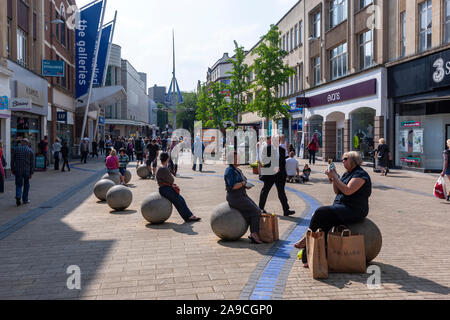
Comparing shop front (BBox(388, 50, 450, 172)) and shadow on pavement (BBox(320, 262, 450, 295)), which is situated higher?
shop front (BBox(388, 50, 450, 172))

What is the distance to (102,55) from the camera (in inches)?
1320

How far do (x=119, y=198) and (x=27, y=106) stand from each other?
508 inches

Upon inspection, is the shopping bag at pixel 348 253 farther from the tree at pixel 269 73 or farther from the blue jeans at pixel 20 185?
the tree at pixel 269 73

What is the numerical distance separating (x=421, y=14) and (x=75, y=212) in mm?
17663

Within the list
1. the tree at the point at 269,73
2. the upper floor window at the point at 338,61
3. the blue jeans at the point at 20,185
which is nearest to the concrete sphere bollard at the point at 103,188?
→ the blue jeans at the point at 20,185

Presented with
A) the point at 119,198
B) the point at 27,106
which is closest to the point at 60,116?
the point at 27,106

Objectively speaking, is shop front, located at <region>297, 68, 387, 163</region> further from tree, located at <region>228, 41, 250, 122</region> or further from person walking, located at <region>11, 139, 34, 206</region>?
person walking, located at <region>11, 139, 34, 206</region>

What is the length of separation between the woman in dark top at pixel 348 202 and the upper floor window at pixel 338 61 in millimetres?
22975

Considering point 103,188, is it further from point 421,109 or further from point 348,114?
point 348,114

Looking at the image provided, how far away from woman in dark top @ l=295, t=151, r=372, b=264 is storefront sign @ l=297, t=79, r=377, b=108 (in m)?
18.6

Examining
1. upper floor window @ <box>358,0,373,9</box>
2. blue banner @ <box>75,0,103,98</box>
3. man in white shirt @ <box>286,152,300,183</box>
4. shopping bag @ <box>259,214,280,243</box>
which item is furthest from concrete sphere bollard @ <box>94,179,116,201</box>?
blue banner @ <box>75,0,103,98</box>

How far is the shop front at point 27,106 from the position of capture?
803 inches

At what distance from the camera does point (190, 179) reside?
17.9m

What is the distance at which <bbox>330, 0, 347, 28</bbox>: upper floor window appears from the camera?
2717 centimetres
